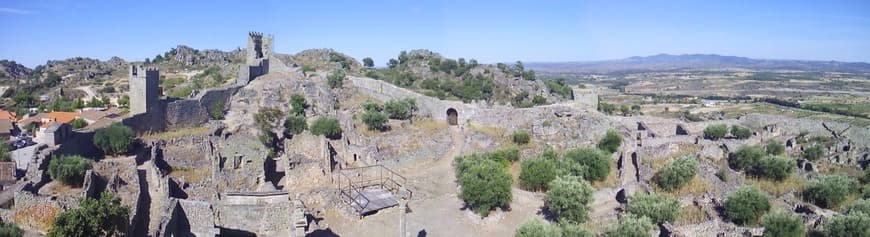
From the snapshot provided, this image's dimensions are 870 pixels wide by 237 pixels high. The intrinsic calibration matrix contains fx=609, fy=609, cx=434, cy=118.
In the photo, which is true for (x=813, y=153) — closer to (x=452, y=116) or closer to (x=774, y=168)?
(x=774, y=168)

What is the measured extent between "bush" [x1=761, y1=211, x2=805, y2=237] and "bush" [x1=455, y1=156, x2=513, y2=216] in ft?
27.7

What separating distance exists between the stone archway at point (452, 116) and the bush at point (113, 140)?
2048cm

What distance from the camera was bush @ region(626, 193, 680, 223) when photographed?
19594 millimetres

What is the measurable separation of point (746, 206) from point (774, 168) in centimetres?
765

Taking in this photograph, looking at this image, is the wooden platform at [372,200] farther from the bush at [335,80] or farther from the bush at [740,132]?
the bush at [740,132]

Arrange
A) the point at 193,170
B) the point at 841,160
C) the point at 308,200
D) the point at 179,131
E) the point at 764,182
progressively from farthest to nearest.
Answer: the point at 841,160 < the point at 179,131 < the point at 764,182 < the point at 193,170 < the point at 308,200

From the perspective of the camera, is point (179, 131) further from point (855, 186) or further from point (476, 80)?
point (476, 80)

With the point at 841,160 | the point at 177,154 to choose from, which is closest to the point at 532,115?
the point at 841,160

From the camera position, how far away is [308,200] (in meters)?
21.7

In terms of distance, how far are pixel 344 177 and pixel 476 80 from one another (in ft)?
127

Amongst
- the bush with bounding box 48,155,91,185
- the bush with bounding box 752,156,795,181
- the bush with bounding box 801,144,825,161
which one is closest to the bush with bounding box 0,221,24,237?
the bush with bounding box 48,155,91,185

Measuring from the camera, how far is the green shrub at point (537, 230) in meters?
17.0

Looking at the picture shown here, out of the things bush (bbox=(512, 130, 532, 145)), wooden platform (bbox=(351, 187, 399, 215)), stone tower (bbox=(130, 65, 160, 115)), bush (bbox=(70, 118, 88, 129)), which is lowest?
wooden platform (bbox=(351, 187, 399, 215))

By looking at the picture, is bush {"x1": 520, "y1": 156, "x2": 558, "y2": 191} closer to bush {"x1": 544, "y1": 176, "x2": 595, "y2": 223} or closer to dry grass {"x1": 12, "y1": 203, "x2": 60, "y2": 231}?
bush {"x1": 544, "y1": 176, "x2": 595, "y2": 223}
